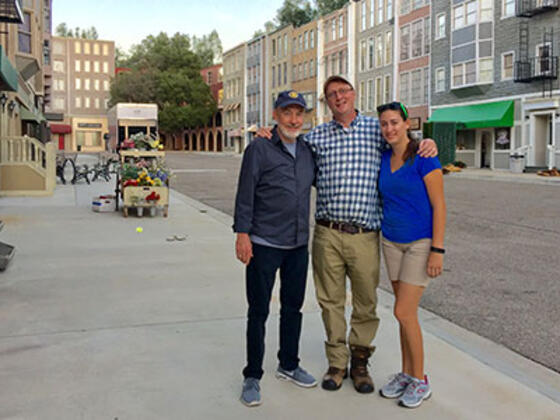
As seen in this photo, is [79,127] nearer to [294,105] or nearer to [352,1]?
[352,1]

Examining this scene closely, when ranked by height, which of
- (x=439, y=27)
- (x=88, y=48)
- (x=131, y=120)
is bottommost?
(x=131, y=120)

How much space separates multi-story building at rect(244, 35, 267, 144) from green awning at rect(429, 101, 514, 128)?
35.7 metres

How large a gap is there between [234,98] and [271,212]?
79562 millimetres

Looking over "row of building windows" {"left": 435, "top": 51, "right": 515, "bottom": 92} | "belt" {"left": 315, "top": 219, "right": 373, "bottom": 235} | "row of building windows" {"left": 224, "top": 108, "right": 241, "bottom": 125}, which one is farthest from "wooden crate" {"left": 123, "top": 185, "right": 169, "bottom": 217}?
"row of building windows" {"left": 224, "top": 108, "right": 241, "bottom": 125}

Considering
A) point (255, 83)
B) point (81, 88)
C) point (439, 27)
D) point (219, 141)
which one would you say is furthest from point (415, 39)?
point (81, 88)

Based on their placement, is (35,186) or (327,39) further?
(327,39)

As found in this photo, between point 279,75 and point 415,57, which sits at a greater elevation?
point 279,75

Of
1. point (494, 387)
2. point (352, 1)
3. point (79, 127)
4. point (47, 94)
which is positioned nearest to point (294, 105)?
point (494, 387)

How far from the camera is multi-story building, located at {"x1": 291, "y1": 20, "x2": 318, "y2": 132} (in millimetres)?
61031

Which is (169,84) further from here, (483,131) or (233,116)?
(483,131)

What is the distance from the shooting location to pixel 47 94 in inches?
3157

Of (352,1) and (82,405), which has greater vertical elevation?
(352,1)

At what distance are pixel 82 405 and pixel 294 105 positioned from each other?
2061mm

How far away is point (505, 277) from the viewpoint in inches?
294
